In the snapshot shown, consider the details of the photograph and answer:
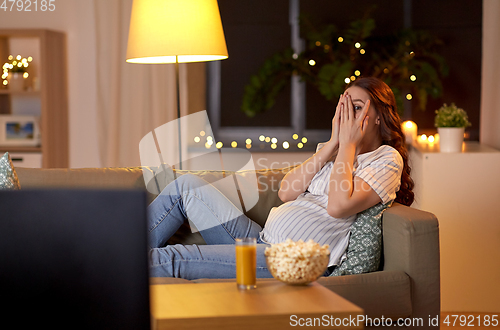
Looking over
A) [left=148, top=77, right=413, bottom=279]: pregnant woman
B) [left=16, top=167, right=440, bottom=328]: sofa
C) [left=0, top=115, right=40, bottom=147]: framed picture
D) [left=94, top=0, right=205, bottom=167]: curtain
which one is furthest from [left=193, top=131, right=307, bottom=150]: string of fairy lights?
[left=16, top=167, right=440, bottom=328]: sofa

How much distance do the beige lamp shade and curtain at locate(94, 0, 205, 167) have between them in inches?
63.1

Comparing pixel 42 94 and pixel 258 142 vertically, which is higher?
pixel 42 94

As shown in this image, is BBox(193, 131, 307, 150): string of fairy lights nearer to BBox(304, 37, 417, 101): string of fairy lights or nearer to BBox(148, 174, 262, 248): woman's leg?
BBox(304, 37, 417, 101): string of fairy lights

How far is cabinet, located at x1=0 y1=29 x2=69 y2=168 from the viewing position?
361cm

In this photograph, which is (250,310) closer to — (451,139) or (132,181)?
(132,181)

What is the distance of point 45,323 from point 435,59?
366 cm

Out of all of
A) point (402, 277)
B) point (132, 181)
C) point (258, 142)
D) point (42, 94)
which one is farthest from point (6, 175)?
point (258, 142)

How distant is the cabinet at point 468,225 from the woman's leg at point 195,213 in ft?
3.53

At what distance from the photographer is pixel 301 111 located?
397 cm

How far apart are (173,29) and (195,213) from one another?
785 mm

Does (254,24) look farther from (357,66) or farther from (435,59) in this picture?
(435,59)

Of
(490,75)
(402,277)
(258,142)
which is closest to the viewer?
(402,277)

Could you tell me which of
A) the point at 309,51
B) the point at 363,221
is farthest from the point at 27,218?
the point at 309,51

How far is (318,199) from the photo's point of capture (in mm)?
1885
